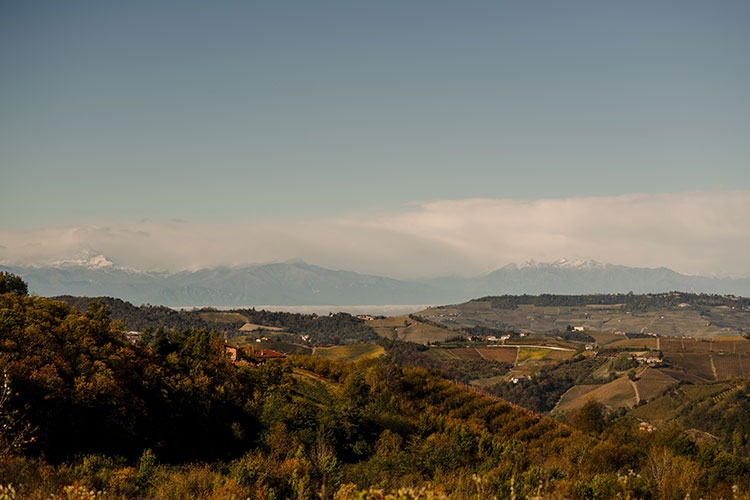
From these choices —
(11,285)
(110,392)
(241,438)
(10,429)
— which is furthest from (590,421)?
(11,285)

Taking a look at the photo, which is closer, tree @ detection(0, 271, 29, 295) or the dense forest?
the dense forest

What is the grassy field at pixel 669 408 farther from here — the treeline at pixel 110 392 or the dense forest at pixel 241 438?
the treeline at pixel 110 392

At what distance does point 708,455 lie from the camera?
2968 inches

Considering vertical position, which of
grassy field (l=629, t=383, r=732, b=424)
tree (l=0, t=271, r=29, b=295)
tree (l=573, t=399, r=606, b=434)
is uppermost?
tree (l=0, t=271, r=29, b=295)

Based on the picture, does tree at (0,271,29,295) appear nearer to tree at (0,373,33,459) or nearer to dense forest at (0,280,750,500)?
dense forest at (0,280,750,500)

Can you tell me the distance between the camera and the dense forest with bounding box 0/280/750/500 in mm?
31672

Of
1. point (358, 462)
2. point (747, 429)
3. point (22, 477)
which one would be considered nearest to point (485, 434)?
point (358, 462)

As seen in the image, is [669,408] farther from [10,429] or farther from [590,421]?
[10,429]

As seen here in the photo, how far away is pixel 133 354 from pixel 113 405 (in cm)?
1697

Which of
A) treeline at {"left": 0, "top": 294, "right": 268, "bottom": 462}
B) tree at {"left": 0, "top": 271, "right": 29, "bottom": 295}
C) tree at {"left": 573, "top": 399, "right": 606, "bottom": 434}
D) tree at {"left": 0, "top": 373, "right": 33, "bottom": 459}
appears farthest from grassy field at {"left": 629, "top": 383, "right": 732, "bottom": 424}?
Answer: tree at {"left": 0, "top": 373, "right": 33, "bottom": 459}

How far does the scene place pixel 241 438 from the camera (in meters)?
56.8

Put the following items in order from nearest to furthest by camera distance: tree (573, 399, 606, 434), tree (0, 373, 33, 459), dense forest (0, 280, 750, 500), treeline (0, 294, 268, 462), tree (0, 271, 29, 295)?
tree (0, 373, 33, 459)
dense forest (0, 280, 750, 500)
treeline (0, 294, 268, 462)
tree (0, 271, 29, 295)
tree (573, 399, 606, 434)

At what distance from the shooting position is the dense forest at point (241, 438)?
104 feet

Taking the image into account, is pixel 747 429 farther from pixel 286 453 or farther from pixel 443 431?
pixel 286 453
